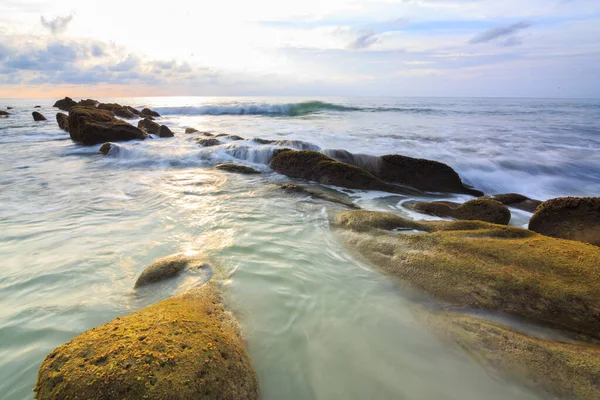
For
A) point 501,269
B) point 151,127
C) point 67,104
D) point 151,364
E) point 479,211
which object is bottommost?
point 479,211

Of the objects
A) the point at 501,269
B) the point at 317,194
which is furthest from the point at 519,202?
the point at 501,269

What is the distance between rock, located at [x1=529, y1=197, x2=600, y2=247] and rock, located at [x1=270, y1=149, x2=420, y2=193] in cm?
322

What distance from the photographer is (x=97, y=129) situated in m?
12.7

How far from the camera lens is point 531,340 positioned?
2340mm

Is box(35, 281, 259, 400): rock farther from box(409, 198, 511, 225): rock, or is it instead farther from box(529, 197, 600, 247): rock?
box(409, 198, 511, 225): rock

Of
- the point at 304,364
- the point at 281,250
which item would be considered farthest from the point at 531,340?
the point at 281,250

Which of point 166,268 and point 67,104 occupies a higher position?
point 67,104

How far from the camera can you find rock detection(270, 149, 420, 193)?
748 centimetres

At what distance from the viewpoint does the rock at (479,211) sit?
524 cm

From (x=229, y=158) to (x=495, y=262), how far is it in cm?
901

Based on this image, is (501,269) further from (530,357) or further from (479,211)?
(479,211)

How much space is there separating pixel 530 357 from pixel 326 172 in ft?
19.5

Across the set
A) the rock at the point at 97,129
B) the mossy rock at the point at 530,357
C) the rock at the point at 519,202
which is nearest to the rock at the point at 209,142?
the rock at the point at 97,129

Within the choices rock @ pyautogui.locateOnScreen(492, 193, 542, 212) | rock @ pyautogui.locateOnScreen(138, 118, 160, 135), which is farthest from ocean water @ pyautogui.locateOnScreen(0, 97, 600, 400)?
rock @ pyautogui.locateOnScreen(138, 118, 160, 135)
